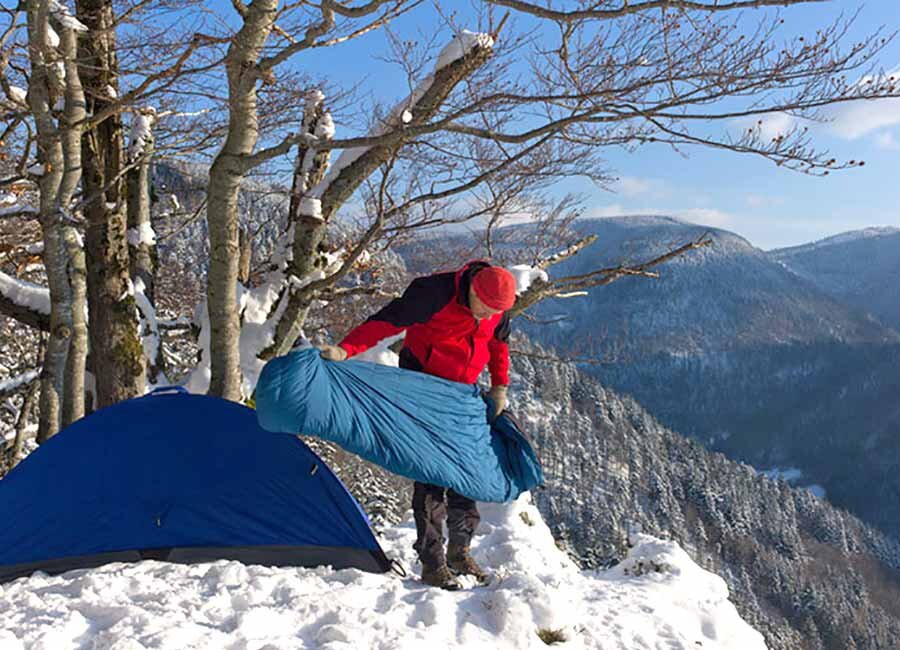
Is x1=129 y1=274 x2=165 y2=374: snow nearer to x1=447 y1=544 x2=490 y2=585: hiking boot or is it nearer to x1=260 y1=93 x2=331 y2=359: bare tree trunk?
x1=260 y1=93 x2=331 y2=359: bare tree trunk

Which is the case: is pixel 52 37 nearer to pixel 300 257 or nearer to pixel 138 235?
pixel 138 235

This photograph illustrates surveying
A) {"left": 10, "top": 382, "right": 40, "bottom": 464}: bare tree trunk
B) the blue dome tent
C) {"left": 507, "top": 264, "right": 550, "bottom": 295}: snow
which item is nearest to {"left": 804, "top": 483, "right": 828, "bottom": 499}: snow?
{"left": 507, "top": 264, "right": 550, "bottom": 295}: snow

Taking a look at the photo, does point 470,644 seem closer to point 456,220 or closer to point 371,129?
point 371,129

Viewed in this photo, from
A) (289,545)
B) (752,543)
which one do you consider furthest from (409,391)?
(752,543)

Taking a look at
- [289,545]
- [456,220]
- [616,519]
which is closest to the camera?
[289,545]

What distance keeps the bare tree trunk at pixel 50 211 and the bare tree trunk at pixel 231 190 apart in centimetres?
149

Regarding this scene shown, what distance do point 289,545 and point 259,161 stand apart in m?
2.76

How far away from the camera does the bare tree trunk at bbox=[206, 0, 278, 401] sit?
4465mm

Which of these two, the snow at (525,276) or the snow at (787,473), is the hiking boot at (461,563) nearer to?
the snow at (525,276)

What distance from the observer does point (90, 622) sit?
274 cm

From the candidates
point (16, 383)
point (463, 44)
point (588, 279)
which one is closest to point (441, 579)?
point (463, 44)

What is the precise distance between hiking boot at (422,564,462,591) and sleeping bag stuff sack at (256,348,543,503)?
464 mm

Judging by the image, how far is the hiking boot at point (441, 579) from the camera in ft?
11.6

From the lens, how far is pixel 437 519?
378cm
